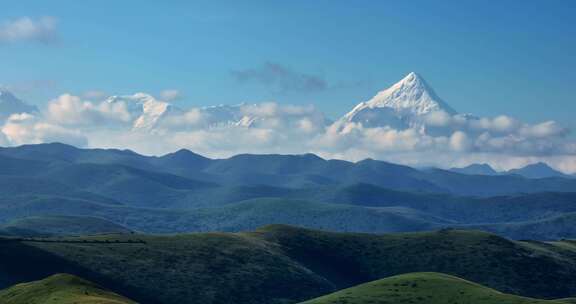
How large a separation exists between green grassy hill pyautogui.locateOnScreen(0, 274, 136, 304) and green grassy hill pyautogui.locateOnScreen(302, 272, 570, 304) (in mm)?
44516

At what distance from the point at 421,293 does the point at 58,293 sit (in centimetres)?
7346

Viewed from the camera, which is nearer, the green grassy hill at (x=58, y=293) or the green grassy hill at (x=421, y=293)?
the green grassy hill at (x=58, y=293)

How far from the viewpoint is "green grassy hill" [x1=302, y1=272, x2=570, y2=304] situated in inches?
6491

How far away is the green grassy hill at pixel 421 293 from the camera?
165 metres

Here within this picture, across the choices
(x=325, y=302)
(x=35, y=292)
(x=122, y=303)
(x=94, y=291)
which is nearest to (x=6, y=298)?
(x=35, y=292)

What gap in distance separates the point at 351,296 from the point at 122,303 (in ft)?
196

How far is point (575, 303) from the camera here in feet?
564

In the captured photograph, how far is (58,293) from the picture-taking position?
148 meters

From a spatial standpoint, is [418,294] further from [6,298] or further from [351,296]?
[6,298]

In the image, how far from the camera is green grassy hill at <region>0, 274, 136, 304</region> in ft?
467

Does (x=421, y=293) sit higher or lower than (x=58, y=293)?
higher

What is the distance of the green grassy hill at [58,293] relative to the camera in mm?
142250

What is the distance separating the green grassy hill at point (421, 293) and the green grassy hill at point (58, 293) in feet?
146

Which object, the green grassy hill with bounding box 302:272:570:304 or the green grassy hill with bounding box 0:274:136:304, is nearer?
the green grassy hill with bounding box 0:274:136:304
